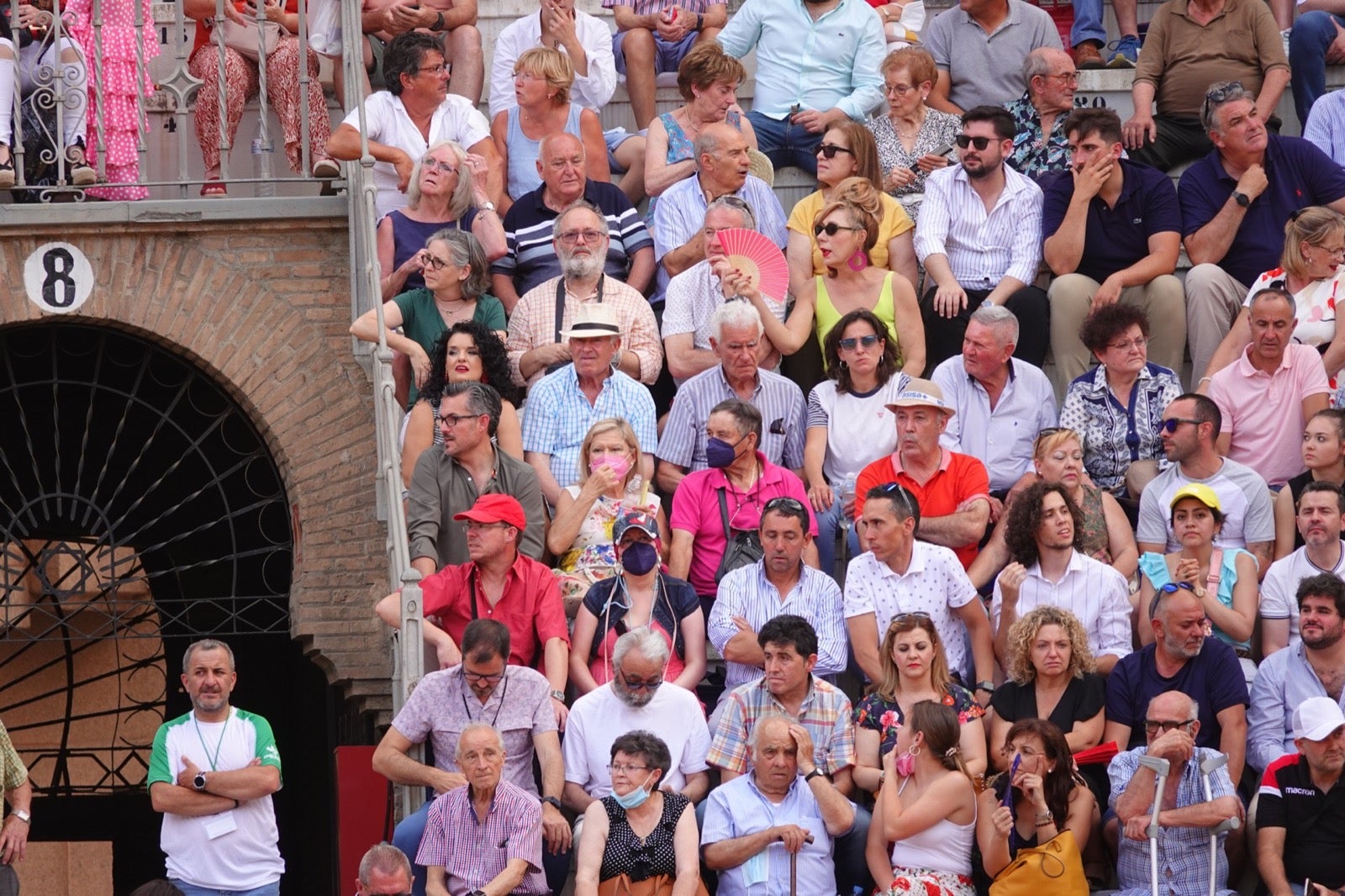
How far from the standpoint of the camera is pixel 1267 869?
8609 millimetres

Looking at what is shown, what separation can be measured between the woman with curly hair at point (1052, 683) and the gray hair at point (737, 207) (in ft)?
8.60

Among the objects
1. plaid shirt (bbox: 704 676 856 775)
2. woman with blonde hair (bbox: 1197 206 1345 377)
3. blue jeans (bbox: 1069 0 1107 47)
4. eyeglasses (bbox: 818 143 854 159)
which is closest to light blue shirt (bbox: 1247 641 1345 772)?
plaid shirt (bbox: 704 676 856 775)

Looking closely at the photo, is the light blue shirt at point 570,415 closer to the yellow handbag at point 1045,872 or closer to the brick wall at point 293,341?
the brick wall at point 293,341

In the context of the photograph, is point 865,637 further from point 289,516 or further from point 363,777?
point 289,516

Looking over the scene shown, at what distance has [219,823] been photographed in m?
8.80

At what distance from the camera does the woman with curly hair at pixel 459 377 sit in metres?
9.95

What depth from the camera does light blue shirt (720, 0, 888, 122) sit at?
1223 centimetres

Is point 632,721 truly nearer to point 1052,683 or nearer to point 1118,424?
point 1052,683

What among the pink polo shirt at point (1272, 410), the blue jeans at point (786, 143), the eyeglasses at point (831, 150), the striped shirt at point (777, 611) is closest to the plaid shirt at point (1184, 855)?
the striped shirt at point (777, 611)

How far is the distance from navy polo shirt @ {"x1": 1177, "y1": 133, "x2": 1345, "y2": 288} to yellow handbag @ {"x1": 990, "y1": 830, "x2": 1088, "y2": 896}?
387 cm

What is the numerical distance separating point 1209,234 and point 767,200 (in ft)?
7.19

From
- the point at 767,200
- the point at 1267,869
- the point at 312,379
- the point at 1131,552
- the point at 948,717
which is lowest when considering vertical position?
the point at 1267,869

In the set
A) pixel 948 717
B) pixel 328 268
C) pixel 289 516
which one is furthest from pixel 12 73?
pixel 948 717

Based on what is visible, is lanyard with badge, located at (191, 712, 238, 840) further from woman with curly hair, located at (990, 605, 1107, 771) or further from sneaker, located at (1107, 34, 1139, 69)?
sneaker, located at (1107, 34, 1139, 69)
